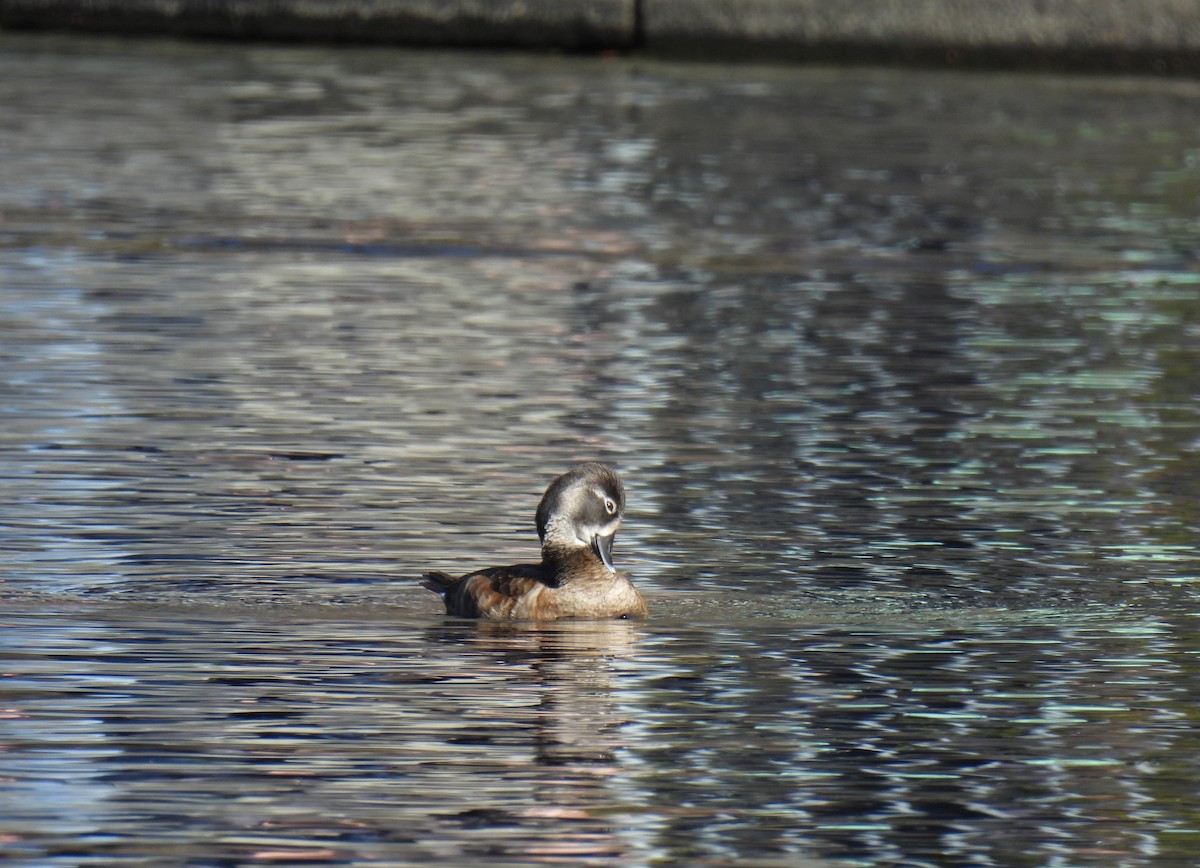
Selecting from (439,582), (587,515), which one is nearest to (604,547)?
(587,515)

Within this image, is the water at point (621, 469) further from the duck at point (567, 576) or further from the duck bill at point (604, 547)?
the duck bill at point (604, 547)

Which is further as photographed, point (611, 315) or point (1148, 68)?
point (1148, 68)

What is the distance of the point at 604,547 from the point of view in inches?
322

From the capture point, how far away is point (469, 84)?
2322 cm

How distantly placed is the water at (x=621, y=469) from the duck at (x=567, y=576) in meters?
0.08

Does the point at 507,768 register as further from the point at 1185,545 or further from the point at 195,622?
the point at 1185,545

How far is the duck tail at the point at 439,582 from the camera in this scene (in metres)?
8.16

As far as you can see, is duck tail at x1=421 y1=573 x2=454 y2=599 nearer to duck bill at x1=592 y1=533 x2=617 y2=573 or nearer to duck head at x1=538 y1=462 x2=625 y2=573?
duck head at x1=538 y1=462 x2=625 y2=573

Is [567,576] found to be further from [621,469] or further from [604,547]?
[621,469]

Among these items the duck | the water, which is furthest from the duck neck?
the water

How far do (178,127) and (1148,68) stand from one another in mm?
7886

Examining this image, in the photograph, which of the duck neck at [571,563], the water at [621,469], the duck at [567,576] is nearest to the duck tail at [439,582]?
the duck at [567,576]

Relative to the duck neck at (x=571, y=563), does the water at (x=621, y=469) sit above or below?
below

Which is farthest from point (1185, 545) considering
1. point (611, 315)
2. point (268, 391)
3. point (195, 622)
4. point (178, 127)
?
point (178, 127)
